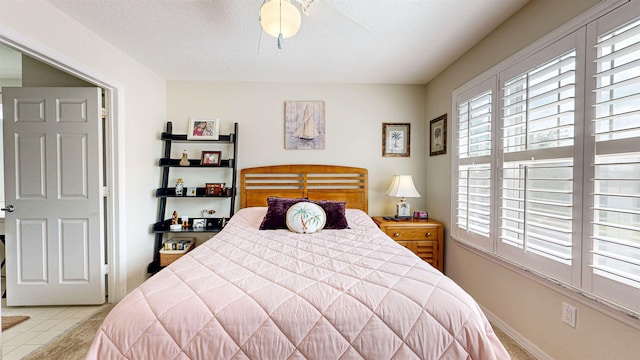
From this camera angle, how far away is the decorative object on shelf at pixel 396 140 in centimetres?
326

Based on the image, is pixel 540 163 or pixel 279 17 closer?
pixel 279 17

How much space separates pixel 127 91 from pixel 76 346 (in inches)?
88.9

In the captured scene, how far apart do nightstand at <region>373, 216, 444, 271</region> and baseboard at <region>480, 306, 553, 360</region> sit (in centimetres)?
69

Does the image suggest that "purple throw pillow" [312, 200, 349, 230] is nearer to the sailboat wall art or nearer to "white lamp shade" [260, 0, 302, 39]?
the sailboat wall art

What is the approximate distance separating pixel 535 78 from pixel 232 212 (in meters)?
3.04

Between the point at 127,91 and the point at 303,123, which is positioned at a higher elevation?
the point at 127,91

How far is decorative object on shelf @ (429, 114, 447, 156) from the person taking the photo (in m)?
2.83

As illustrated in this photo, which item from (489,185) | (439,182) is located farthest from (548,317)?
(439,182)

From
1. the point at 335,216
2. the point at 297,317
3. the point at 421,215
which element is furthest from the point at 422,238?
the point at 297,317

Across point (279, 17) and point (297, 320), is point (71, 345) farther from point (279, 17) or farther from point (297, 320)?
point (279, 17)

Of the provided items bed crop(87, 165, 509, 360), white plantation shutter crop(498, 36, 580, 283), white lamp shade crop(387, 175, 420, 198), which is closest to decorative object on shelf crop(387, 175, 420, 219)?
white lamp shade crop(387, 175, 420, 198)

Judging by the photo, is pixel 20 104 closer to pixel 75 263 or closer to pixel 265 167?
pixel 75 263

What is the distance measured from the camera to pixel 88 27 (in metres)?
2.06

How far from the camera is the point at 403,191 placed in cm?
287
